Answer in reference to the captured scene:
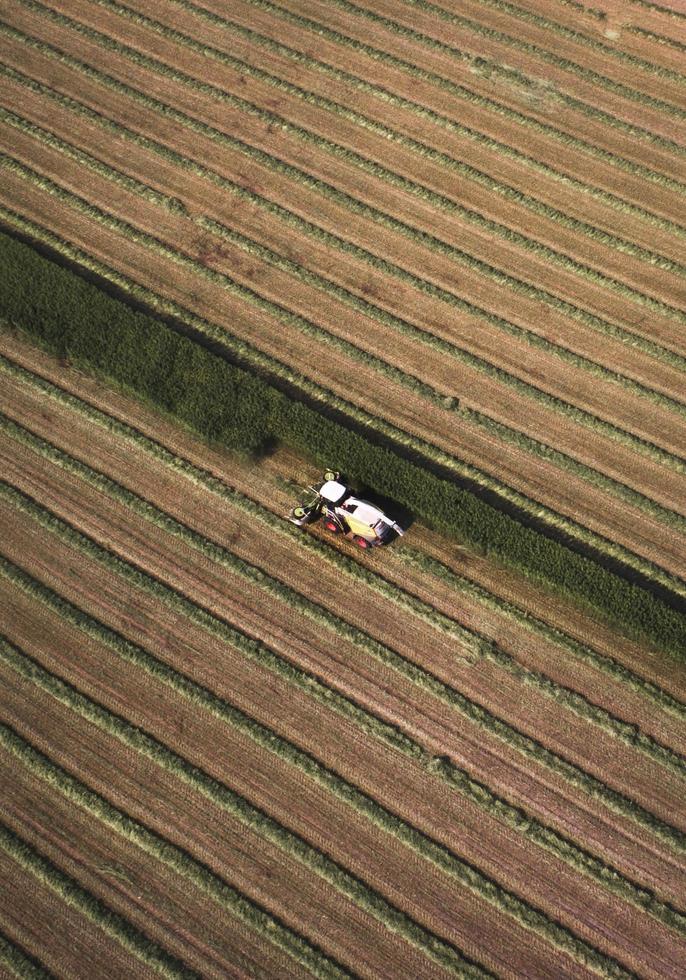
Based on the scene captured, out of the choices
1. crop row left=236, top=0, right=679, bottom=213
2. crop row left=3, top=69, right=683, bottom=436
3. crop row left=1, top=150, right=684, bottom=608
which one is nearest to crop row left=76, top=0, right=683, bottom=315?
crop row left=236, top=0, right=679, bottom=213

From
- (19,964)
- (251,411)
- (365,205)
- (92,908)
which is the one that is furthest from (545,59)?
(19,964)

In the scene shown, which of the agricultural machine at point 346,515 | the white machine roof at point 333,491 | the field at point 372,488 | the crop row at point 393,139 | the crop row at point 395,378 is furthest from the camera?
the crop row at point 393,139

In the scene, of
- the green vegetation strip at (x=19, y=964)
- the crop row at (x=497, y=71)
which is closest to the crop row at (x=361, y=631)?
the green vegetation strip at (x=19, y=964)

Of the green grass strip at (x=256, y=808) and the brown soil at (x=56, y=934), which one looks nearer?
the brown soil at (x=56, y=934)

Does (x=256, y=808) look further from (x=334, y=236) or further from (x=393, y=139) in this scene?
(x=393, y=139)

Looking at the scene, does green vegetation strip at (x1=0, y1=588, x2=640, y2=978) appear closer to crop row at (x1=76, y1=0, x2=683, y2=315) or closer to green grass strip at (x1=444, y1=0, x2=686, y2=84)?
crop row at (x1=76, y1=0, x2=683, y2=315)

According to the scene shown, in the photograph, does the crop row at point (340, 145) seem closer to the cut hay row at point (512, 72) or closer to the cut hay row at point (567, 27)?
the cut hay row at point (512, 72)
